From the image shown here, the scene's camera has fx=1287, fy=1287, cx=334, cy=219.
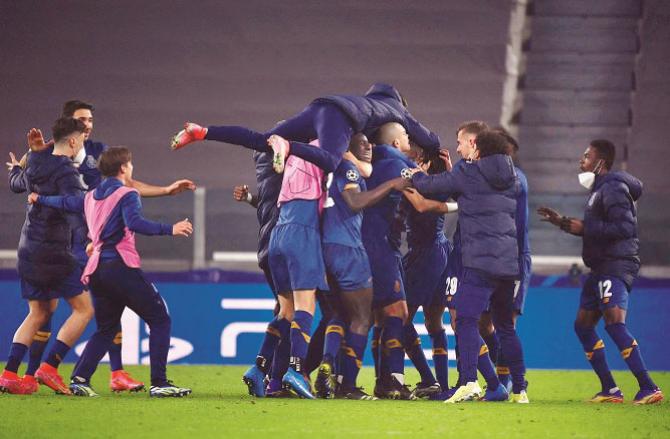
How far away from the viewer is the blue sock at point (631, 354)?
7793 mm

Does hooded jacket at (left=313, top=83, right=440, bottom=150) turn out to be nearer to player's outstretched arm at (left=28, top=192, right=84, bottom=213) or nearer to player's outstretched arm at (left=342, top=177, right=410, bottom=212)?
player's outstretched arm at (left=342, top=177, right=410, bottom=212)

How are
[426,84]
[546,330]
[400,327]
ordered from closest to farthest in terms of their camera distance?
[400,327], [546,330], [426,84]

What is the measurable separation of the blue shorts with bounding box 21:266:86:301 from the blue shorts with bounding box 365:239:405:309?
1.81 metres

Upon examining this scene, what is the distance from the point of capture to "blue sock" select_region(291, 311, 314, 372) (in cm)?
726

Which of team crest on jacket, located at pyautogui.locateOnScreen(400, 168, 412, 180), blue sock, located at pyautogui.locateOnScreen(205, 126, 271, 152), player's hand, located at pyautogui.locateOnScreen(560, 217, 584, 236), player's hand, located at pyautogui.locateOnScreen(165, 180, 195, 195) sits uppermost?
blue sock, located at pyautogui.locateOnScreen(205, 126, 271, 152)

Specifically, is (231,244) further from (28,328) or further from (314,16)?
(28,328)

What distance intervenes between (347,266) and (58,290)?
1.87 meters

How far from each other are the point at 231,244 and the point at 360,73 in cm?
280

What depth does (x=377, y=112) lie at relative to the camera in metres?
7.89

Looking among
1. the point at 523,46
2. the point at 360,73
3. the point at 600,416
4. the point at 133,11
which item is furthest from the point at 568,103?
the point at 600,416

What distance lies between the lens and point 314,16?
45.8 ft

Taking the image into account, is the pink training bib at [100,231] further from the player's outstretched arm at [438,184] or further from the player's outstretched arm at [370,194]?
the player's outstretched arm at [438,184]

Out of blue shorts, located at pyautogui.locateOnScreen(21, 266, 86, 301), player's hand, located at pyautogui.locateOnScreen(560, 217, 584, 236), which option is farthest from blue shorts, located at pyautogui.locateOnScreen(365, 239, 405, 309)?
blue shorts, located at pyautogui.locateOnScreen(21, 266, 86, 301)

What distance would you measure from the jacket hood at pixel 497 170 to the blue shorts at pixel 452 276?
737 millimetres
